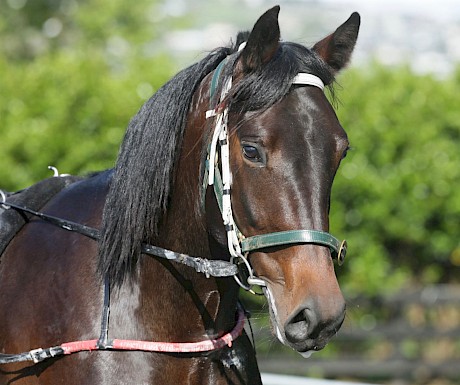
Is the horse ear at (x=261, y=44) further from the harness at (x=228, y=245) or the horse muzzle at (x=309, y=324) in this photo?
the horse muzzle at (x=309, y=324)

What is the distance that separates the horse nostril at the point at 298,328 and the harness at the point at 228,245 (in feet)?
0.66

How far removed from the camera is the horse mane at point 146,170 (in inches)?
123

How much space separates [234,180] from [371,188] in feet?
18.8

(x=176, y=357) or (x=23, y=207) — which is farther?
(x=23, y=207)

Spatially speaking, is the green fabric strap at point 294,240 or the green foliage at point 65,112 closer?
the green fabric strap at point 294,240

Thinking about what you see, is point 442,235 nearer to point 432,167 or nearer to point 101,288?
point 432,167

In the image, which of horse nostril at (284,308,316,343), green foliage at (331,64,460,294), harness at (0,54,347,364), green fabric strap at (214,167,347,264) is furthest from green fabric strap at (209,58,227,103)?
green foliage at (331,64,460,294)

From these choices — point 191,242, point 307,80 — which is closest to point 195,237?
point 191,242

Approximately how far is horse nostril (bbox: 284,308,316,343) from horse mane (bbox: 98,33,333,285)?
0.74 m

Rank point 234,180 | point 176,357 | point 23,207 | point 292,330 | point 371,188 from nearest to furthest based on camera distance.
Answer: point 292,330 → point 234,180 → point 176,357 → point 23,207 → point 371,188

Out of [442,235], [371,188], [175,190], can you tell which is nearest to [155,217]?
[175,190]

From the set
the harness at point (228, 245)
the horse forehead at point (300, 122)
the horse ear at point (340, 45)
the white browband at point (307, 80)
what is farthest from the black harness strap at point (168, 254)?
the horse ear at point (340, 45)

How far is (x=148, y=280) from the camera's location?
320 centimetres

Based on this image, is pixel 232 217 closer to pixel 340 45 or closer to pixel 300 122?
pixel 300 122
